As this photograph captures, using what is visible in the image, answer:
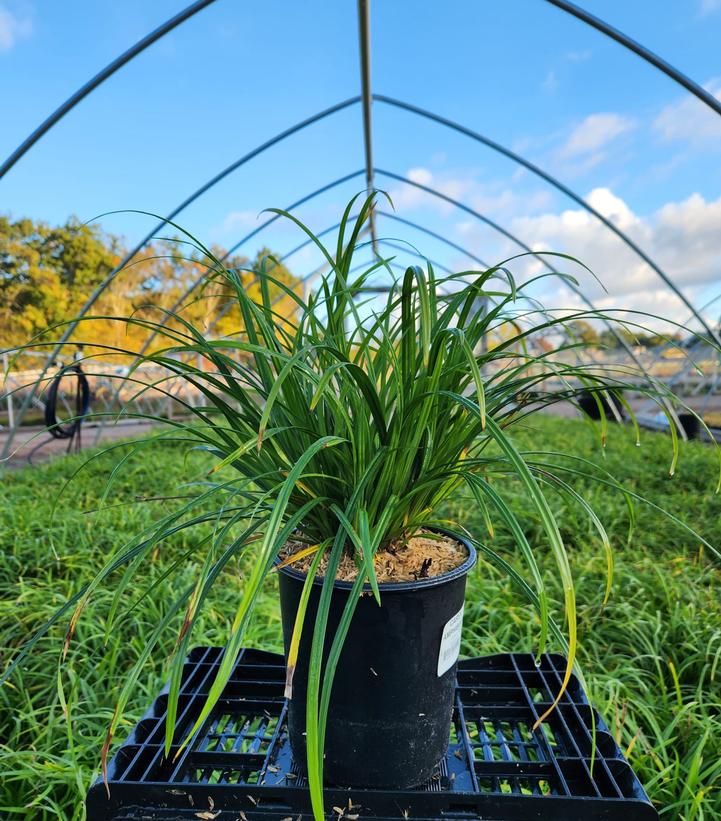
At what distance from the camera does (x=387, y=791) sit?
0.57 metres

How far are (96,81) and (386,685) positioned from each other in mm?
2396

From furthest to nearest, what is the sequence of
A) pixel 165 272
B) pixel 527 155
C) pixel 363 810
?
1. pixel 165 272
2. pixel 527 155
3. pixel 363 810

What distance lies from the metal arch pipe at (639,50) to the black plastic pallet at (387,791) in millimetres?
1942

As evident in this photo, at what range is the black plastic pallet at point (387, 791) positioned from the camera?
0.55m

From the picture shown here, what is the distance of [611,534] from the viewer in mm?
2396

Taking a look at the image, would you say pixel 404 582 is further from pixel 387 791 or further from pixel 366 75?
pixel 366 75

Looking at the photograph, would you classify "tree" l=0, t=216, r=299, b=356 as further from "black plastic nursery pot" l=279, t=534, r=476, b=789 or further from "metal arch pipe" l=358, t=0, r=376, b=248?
"black plastic nursery pot" l=279, t=534, r=476, b=789

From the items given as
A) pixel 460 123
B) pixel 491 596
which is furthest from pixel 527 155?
pixel 491 596

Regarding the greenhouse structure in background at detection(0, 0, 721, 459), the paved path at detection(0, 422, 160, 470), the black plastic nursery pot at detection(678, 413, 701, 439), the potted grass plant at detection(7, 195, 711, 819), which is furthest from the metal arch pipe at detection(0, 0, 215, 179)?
the black plastic nursery pot at detection(678, 413, 701, 439)

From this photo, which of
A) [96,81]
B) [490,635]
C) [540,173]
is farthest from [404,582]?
[540,173]

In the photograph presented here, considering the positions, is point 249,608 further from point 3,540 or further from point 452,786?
point 3,540

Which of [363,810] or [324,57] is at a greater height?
[324,57]

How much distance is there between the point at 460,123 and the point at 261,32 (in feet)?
4.50

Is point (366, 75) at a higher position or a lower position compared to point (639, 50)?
higher
